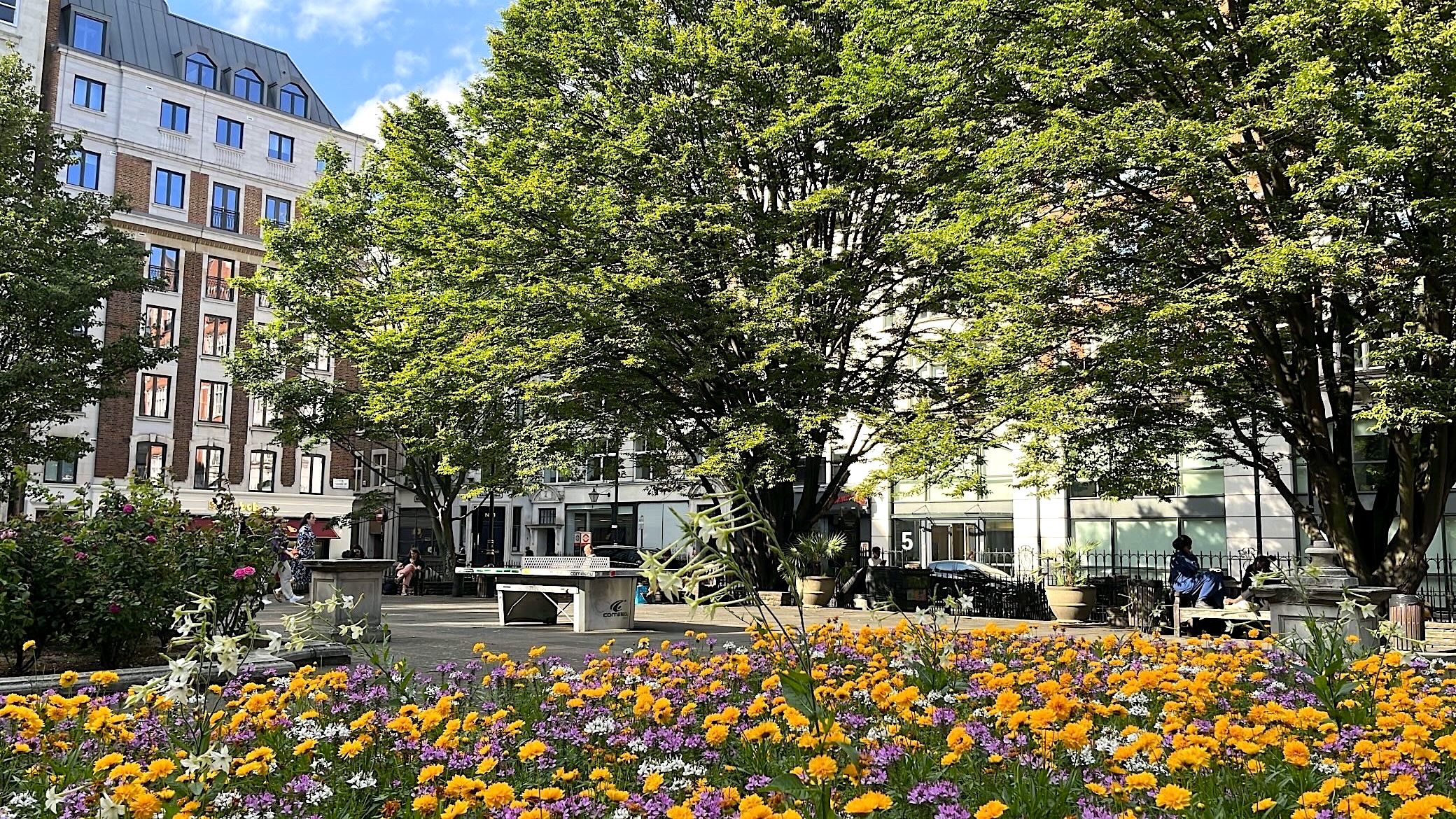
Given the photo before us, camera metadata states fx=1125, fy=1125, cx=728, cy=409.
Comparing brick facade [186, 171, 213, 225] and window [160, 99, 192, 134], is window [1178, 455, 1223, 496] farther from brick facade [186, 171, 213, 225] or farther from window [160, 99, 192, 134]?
window [160, 99, 192, 134]

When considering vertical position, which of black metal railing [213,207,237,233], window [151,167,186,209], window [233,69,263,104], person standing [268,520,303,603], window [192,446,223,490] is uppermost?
window [233,69,263,104]

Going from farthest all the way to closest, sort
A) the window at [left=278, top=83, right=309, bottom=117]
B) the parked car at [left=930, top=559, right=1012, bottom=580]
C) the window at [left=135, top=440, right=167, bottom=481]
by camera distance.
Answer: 1. the window at [left=278, top=83, right=309, bottom=117]
2. the window at [left=135, top=440, right=167, bottom=481]
3. the parked car at [left=930, top=559, right=1012, bottom=580]

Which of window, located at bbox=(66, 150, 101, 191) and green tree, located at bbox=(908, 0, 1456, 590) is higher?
window, located at bbox=(66, 150, 101, 191)

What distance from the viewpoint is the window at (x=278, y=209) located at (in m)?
52.6

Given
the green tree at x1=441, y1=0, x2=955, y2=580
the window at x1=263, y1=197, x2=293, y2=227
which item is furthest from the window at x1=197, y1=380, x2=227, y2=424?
the green tree at x1=441, y1=0, x2=955, y2=580

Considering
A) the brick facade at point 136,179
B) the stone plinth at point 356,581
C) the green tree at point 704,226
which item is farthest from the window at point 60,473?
the stone plinth at point 356,581

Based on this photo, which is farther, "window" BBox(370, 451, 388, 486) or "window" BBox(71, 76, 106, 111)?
"window" BBox(370, 451, 388, 486)

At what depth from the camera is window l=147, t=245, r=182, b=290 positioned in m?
49.3

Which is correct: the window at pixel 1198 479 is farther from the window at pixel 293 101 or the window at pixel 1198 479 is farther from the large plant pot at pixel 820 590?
the window at pixel 293 101

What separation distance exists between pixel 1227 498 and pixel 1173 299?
57.2ft

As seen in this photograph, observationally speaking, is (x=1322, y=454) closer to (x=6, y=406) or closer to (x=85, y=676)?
(x=85, y=676)

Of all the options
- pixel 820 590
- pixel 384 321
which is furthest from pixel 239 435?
pixel 820 590

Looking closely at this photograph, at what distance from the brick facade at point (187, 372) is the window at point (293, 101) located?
6.71m

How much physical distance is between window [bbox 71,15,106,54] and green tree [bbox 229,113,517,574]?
19035 mm
